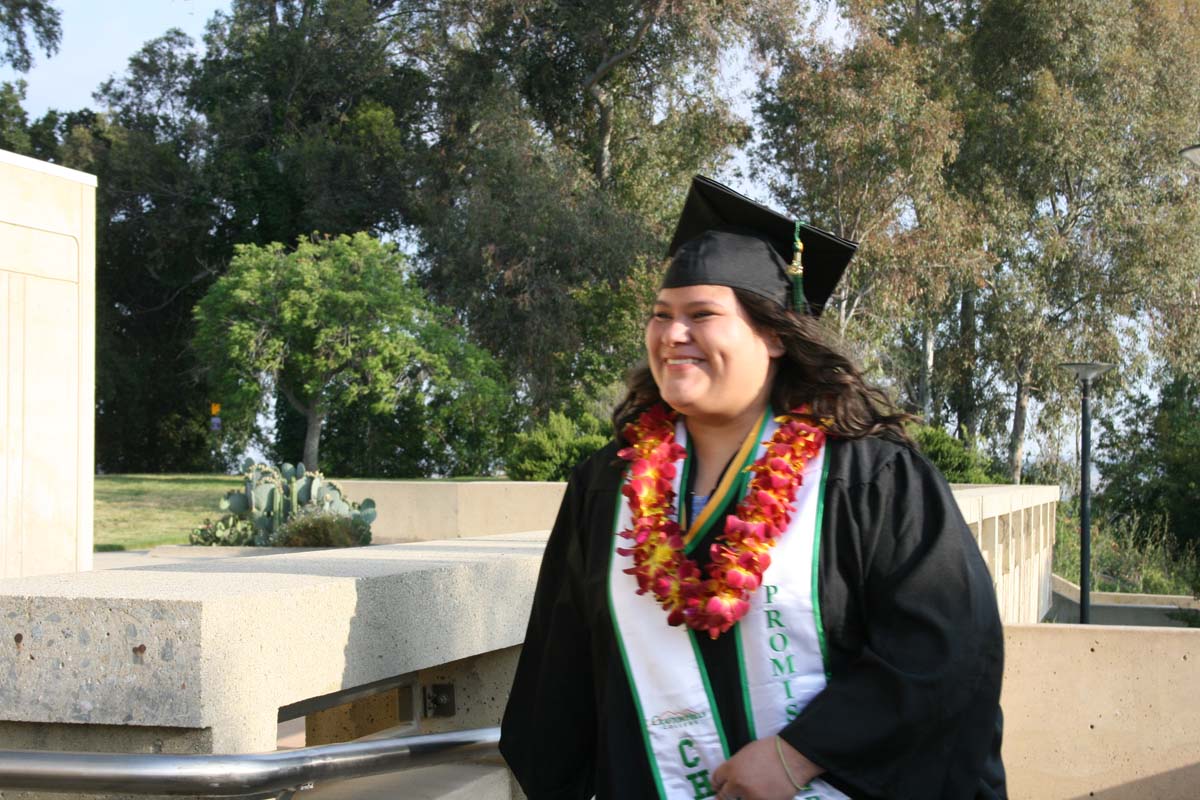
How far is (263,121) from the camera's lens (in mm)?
33312

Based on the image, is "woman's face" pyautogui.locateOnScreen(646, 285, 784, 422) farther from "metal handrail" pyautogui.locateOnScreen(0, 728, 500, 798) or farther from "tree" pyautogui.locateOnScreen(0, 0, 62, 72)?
"tree" pyautogui.locateOnScreen(0, 0, 62, 72)

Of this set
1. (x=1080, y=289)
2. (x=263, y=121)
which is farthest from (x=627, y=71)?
(x=1080, y=289)

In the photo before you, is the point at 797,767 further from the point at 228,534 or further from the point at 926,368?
the point at 926,368

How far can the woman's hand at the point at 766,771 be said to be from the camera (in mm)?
2039

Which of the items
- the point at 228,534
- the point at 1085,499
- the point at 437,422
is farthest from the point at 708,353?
the point at 437,422

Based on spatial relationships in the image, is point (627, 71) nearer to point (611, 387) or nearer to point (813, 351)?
point (611, 387)

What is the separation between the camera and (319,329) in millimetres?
24688

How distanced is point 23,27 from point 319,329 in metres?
16.0

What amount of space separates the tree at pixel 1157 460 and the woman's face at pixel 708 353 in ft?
89.4

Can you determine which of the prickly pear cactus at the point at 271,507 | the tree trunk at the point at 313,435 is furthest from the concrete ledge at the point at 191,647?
the tree trunk at the point at 313,435

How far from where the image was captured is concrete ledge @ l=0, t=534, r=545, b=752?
2145 mm

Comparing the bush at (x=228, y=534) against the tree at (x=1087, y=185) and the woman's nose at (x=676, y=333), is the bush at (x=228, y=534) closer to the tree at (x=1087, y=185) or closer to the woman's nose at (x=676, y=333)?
the woman's nose at (x=676, y=333)

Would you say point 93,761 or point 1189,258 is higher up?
point 1189,258

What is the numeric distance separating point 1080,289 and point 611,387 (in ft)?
41.8
